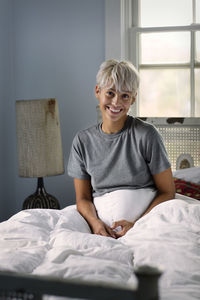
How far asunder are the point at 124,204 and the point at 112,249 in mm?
468

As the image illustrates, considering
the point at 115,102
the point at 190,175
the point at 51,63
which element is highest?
the point at 51,63

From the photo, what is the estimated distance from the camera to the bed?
62 cm

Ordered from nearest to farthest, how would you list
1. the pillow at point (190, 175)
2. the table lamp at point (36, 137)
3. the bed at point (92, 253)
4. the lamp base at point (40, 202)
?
the bed at point (92, 253), the pillow at point (190, 175), the table lamp at point (36, 137), the lamp base at point (40, 202)

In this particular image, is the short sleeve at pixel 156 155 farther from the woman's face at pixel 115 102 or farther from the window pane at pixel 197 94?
the window pane at pixel 197 94

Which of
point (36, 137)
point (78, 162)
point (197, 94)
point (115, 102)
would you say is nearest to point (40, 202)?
point (36, 137)

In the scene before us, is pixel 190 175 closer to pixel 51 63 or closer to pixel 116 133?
pixel 116 133

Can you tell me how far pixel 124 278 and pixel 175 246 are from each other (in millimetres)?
232

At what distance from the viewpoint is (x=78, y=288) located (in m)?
0.54

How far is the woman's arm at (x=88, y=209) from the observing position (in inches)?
64.8

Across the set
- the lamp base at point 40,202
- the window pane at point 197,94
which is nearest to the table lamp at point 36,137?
the lamp base at point 40,202

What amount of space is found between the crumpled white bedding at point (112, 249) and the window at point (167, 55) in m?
1.30

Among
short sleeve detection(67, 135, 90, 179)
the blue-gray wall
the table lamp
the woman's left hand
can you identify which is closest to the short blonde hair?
short sleeve detection(67, 135, 90, 179)

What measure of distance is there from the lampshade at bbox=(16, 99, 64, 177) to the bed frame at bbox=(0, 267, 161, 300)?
1.88m

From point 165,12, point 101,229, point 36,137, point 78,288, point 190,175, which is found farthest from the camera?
point 165,12
